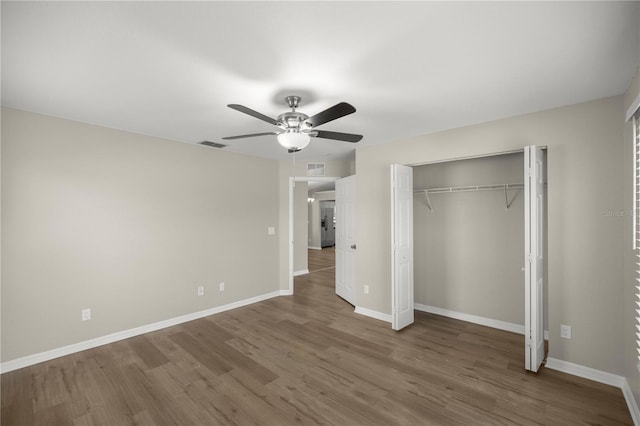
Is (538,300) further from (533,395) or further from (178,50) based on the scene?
(178,50)

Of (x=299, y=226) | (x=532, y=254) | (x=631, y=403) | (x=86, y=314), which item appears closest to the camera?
(x=631, y=403)

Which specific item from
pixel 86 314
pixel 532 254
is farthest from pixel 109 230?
pixel 532 254

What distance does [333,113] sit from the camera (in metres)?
2.04

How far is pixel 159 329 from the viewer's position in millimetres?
3771

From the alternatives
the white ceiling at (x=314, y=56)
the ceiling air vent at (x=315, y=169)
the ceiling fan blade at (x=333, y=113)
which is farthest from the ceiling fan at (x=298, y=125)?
the ceiling air vent at (x=315, y=169)

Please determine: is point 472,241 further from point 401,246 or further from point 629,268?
point 629,268

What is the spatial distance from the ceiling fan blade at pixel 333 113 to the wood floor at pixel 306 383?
228 cm

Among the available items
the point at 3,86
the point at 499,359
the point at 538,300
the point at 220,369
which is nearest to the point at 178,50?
the point at 3,86

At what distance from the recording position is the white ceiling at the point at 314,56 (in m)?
1.48

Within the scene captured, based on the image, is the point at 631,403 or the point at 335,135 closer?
the point at 631,403

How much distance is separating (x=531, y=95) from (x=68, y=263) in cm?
502

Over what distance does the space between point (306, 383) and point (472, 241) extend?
297 cm

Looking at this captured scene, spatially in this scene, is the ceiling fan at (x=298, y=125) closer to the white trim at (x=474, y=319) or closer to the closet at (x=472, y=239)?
the closet at (x=472, y=239)

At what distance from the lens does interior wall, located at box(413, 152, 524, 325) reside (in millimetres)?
3654
